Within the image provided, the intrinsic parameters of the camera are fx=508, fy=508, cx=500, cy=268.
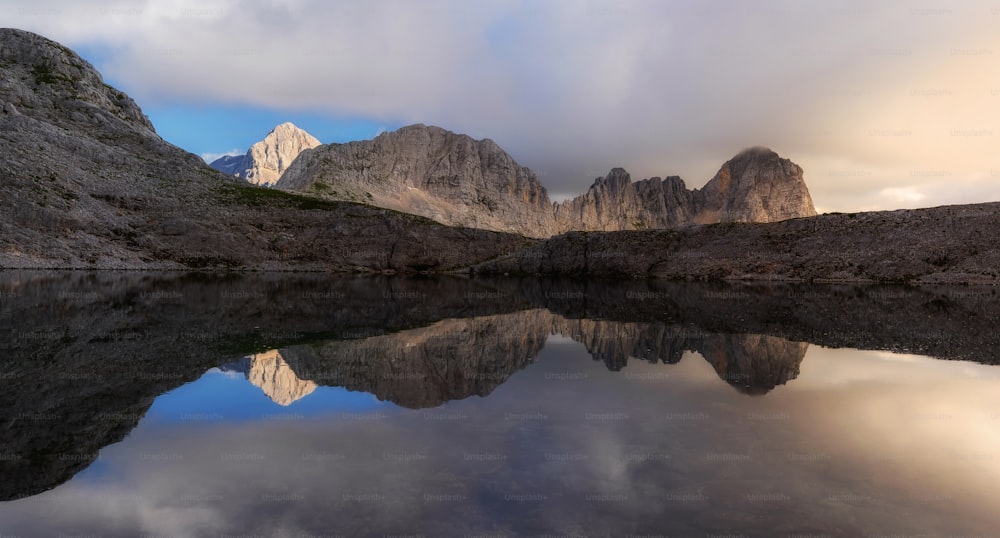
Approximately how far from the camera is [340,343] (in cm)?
2295

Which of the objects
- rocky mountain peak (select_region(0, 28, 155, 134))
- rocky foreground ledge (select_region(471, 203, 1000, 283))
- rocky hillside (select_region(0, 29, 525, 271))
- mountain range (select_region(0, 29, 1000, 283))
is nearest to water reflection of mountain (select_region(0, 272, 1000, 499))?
rocky foreground ledge (select_region(471, 203, 1000, 283))

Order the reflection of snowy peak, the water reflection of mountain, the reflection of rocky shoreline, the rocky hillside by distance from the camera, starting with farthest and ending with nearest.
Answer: the rocky hillside, the reflection of rocky shoreline, the reflection of snowy peak, the water reflection of mountain

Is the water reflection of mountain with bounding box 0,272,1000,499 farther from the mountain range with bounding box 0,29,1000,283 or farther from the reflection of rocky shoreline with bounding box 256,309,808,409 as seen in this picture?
the mountain range with bounding box 0,29,1000,283

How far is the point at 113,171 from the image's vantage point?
385 ft

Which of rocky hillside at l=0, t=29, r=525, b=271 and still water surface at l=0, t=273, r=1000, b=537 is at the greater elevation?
rocky hillside at l=0, t=29, r=525, b=271

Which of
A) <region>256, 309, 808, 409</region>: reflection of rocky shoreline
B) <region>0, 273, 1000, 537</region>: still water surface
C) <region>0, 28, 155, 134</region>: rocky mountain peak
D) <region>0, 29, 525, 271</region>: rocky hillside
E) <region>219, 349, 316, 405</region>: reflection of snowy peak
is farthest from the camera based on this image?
<region>0, 28, 155, 134</region>: rocky mountain peak

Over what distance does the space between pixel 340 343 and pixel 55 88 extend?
162m

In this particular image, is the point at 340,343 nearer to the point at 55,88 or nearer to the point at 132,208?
the point at 132,208

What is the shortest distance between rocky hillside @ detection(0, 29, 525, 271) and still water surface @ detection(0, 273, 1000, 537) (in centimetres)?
8730

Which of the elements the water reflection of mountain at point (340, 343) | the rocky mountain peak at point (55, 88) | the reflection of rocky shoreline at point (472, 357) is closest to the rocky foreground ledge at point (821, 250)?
the water reflection of mountain at point (340, 343)

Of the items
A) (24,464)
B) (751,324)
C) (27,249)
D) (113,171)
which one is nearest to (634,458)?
(24,464)

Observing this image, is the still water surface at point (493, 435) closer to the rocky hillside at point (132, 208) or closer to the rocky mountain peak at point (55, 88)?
the rocky hillside at point (132, 208)

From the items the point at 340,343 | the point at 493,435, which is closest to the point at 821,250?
the point at 340,343

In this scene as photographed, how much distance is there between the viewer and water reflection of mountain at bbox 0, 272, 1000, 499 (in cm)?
1272
